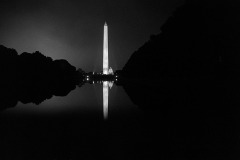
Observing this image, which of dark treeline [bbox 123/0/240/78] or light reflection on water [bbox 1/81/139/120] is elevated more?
dark treeline [bbox 123/0/240/78]

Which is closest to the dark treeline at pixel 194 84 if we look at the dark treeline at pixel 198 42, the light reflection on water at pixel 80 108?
the dark treeline at pixel 198 42

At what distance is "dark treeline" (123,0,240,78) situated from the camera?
1784 inches

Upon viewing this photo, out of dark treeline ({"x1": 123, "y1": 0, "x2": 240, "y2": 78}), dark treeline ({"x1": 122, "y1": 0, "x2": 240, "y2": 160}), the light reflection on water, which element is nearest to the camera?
dark treeline ({"x1": 122, "y1": 0, "x2": 240, "y2": 160})

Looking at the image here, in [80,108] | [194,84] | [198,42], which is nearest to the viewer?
[80,108]

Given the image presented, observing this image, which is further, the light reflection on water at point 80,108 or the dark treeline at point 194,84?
the light reflection on water at point 80,108

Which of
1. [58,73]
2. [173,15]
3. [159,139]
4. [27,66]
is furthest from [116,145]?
[58,73]

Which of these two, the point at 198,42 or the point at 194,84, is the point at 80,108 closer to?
the point at 194,84

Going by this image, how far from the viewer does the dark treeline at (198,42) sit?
149 feet

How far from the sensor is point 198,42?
52562 mm

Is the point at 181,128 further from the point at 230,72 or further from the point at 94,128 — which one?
the point at 230,72

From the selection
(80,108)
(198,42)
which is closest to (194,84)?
(198,42)

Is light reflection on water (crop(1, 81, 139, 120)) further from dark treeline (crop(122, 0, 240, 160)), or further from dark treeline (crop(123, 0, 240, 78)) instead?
dark treeline (crop(123, 0, 240, 78))

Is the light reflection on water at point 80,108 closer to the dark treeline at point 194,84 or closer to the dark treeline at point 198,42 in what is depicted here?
the dark treeline at point 194,84

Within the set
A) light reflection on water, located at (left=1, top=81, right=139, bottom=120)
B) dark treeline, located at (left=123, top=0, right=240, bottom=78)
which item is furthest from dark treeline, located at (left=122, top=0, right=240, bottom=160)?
light reflection on water, located at (left=1, top=81, right=139, bottom=120)
